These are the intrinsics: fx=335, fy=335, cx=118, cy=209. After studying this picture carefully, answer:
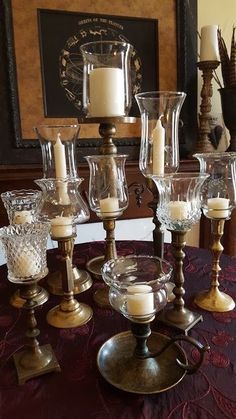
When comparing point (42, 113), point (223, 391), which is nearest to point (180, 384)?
point (223, 391)

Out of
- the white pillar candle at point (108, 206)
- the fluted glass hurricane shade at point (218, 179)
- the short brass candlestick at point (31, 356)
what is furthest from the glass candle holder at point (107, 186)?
the short brass candlestick at point (31, 356)

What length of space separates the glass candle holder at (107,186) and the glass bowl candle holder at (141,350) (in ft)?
0.80

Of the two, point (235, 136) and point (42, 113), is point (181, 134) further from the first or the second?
point (42, 113)

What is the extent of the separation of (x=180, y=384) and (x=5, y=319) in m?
0.46

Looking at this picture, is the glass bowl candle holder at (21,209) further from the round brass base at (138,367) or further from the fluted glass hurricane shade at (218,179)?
the fluted glass hurricane shade at (218,179)

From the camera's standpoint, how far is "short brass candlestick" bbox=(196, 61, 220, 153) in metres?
1.61

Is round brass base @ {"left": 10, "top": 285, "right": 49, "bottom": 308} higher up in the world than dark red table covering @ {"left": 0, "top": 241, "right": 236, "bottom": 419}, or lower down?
higher up

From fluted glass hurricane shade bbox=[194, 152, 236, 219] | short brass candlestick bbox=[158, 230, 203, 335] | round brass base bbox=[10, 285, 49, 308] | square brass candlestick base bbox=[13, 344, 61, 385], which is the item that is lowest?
square brass candlestick base bbox=[13, 344, 61, 385]

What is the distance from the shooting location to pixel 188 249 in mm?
1267

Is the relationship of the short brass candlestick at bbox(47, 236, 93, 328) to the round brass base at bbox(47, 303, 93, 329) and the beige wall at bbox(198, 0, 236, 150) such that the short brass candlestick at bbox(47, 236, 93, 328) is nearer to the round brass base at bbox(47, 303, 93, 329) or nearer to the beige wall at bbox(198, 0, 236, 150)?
the round brass base at bbox(47, 303, 93, 329)

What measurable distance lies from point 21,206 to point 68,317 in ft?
1.21

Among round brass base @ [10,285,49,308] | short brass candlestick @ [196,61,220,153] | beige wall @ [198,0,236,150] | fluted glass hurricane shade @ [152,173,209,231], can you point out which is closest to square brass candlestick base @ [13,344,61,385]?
round brass base @ [10,285,49,308]

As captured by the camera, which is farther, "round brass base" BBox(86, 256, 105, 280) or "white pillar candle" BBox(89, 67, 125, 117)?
"round brass base" BBox(86, 256, 105, 280)

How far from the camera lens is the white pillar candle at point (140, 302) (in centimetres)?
58
